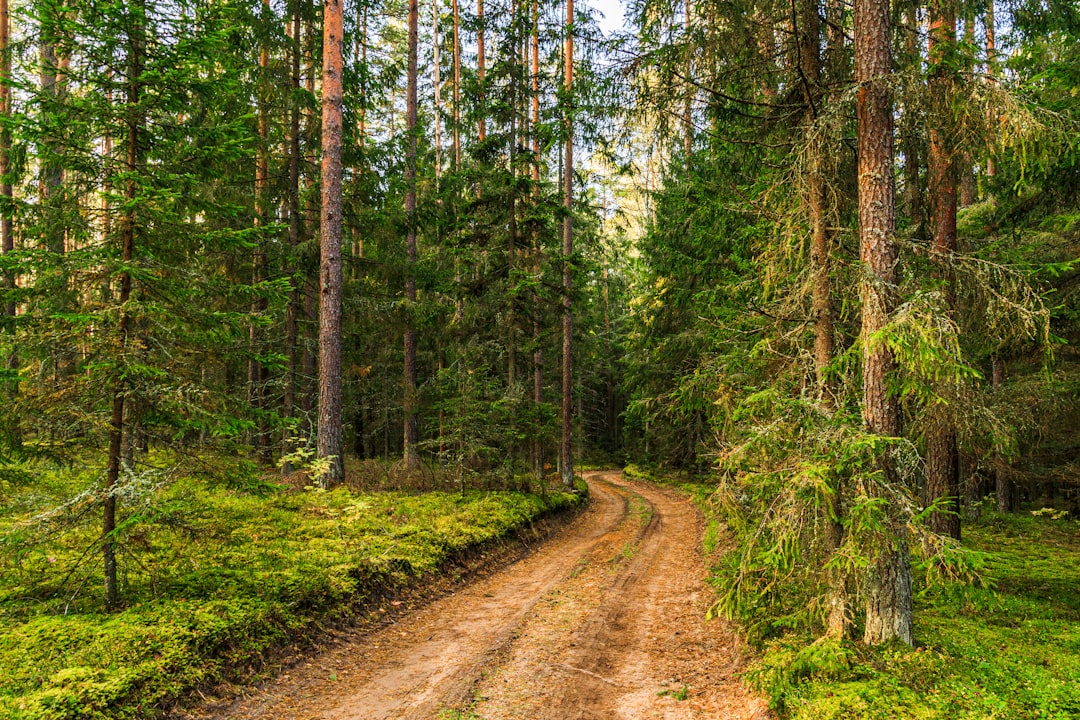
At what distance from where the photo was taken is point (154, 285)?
631 centimetres

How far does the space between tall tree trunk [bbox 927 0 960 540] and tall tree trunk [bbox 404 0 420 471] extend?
1211 cm

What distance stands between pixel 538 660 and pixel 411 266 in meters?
12.1

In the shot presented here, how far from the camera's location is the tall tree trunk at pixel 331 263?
11.7 m

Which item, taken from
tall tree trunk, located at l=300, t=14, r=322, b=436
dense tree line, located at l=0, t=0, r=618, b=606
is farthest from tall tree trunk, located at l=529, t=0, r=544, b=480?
tall tree trunk, located at l=300, t=14, r=322, b=436

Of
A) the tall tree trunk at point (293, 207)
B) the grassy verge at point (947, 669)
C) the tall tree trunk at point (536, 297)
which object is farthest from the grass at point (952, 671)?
the tall tree trunk at point (293, 207)

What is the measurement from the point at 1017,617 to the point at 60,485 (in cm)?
1627

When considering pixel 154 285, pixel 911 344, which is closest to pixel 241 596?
pixel 154 285

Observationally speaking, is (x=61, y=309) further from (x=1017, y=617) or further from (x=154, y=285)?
(x=1017, y=617)

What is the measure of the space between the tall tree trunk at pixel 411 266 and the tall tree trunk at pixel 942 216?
39.7 feet

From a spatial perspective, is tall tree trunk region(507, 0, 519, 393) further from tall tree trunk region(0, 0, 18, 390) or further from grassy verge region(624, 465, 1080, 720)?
grassy verge region(624, 465, 1080, 720)

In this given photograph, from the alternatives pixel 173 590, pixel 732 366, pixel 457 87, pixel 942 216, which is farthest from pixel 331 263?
pixel 942 216

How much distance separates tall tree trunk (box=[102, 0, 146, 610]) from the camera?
582 centimetres

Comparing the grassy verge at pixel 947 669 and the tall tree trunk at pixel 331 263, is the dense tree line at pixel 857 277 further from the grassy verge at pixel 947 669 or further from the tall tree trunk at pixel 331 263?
the tall tree trunk at pixel 331 263

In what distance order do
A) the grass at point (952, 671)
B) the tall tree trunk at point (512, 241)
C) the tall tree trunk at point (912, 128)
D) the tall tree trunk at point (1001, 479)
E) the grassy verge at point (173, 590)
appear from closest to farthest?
the grass at point (952, 671)
the grassy verge at point (173, 590)
the tall tree trunk at point (912, 128)
the tall tree trunk at point (1001, 479)
the tall tree trunk at point (512, 241)
